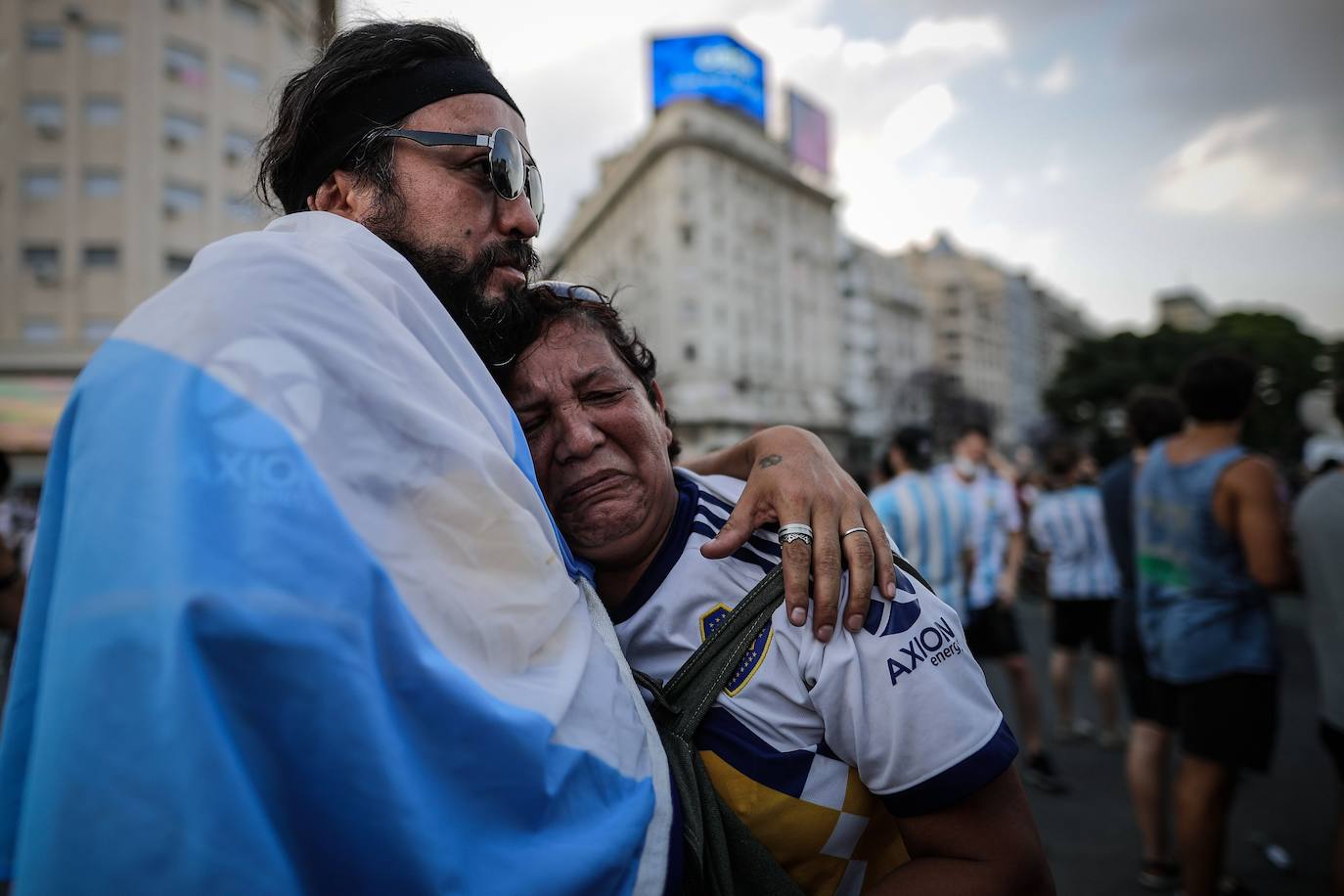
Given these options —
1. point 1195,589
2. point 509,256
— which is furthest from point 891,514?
point 509,256

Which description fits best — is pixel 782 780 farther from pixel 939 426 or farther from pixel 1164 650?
pixel 939 426

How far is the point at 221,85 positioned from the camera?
82.5ft

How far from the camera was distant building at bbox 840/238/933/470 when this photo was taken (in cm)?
5578

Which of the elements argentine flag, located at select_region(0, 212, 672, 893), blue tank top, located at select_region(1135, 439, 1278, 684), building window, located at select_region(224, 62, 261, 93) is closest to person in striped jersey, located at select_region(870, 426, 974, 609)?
blue tank top, located at select_region(1135, 439, 1278, 684)

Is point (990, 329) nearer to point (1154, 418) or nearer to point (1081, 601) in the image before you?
point (1081, 601)

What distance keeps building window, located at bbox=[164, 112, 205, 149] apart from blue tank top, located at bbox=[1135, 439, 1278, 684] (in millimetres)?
29680

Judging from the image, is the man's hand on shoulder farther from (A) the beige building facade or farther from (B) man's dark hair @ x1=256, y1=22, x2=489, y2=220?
(A) the beige building facade

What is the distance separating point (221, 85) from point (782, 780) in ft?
102

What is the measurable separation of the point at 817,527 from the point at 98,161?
3036cm

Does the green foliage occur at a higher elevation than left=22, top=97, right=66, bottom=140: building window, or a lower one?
lower

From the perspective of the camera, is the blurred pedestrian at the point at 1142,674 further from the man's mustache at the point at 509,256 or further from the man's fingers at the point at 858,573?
the man's mustache at the point at 509,256

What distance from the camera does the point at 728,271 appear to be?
4431 centimetres

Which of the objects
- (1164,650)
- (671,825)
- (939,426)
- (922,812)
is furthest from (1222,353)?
(939,426)

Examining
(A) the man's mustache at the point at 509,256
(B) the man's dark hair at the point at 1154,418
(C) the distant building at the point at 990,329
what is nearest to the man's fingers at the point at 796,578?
(A) the man's mustache at the point at 509,256
